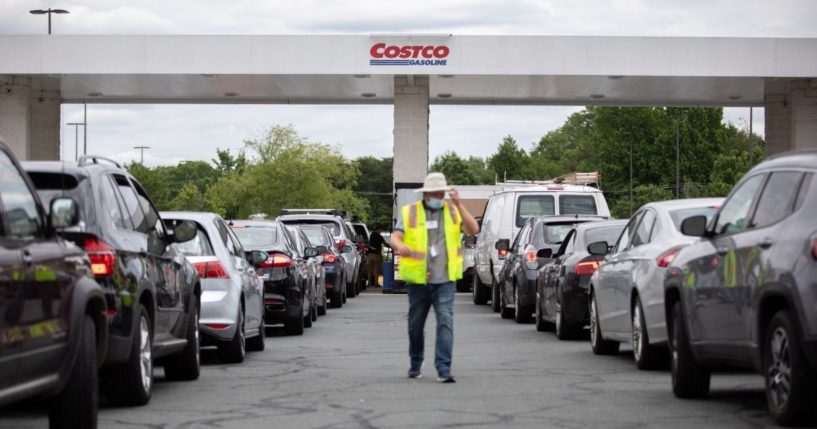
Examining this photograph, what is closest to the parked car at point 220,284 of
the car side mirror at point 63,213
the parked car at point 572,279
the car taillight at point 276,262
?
the car taillight at point 276,262

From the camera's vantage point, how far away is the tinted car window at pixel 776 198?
9.37 metres

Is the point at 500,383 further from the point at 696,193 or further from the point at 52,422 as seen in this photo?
the point at 696,193

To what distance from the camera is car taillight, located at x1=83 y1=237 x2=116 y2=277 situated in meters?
10.0

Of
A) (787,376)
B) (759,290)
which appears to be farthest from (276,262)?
(787,376)

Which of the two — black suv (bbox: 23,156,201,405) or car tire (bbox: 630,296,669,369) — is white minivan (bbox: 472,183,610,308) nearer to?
car tire (bbox: 630,296,669,369)

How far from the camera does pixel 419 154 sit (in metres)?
41.5

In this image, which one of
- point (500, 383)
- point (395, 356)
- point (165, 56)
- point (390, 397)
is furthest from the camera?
point (165, 56)

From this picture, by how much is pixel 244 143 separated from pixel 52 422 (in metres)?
94.0

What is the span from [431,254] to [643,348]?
2.15 meters

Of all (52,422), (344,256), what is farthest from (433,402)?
(344,256)

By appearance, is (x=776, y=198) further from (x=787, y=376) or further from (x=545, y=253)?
(x=545, y=253)

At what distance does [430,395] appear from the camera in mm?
12062

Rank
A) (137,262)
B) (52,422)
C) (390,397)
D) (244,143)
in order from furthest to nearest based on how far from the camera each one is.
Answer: (244,143) < (390,397) < (137,262) < (52,422)

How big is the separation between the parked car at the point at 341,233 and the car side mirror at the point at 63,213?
22.1 meters
